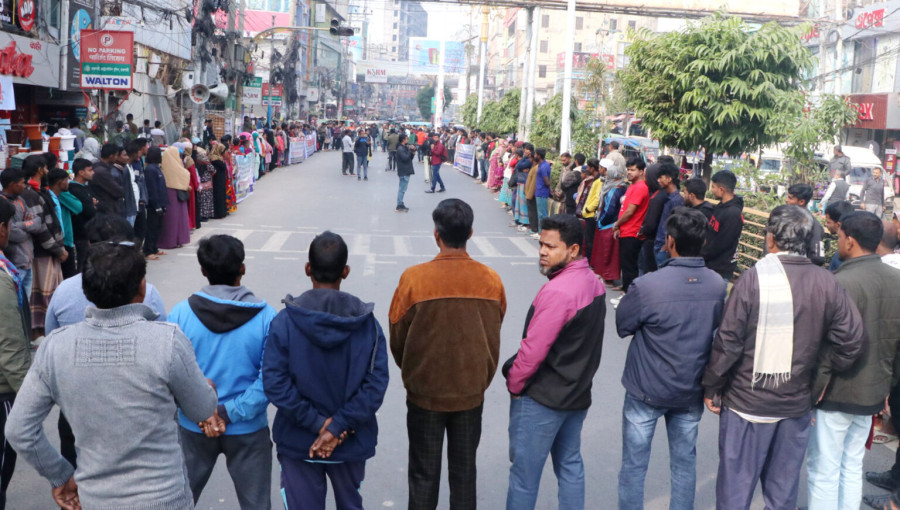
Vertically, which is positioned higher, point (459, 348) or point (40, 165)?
point (40, 165)

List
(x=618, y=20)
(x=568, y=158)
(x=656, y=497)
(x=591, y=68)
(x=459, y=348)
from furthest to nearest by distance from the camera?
(x=618, y=20), (x=591, y=68), (x=568, y=158), (x=656, y=497), (x=459, y=348)

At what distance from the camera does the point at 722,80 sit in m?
11.9

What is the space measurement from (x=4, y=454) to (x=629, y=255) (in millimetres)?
7745

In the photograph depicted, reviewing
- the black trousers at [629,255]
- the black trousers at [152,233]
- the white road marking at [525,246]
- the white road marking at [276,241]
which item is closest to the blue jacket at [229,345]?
the black trousers at [629,255]

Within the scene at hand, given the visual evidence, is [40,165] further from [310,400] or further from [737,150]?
[737,150]

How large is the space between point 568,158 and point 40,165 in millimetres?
9617

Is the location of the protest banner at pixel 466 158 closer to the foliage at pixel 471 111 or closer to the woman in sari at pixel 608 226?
the foliage at pixel 471 111

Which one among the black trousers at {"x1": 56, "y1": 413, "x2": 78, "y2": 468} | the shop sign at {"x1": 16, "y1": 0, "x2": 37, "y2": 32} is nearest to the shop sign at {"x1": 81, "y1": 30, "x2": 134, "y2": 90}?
the shop sign at {"x1": 16, "y1": 0, "x2": 37, "y2": 32}

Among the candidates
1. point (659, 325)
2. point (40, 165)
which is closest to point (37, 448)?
point (659, 325)

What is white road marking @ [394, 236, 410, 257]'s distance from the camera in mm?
13375

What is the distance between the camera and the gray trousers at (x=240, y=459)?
11.8ft

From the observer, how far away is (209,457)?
365 cm

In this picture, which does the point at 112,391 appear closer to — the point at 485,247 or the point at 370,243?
the point at 370,243

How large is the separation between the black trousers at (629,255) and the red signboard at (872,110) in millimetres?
23975
